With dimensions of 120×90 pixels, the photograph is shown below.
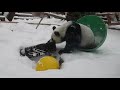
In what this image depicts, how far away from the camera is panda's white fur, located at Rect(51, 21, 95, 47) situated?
11.1ft

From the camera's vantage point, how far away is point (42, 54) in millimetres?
3170

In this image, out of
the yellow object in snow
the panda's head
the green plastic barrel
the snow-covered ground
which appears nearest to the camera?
the snow-covered ground

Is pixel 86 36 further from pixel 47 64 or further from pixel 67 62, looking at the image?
pixel 47 64

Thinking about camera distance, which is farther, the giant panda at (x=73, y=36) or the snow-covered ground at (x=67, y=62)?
the giant panda at (x=73, y=36)

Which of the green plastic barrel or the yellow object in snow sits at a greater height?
the green plastic barrel

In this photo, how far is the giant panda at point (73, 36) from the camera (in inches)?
132

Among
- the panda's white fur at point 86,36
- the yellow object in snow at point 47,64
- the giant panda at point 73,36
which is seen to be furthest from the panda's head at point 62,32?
the yellow object in snow at point 47,64

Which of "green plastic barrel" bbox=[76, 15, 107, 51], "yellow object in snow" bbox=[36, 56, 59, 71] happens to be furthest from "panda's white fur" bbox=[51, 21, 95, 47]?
"yellow object in snow" bbox=[36, 56, 59, 71]

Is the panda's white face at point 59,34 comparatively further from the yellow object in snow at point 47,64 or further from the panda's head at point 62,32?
the yellow object in snow at point 47,64

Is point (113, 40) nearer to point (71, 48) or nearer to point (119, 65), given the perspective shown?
point (71, 48)

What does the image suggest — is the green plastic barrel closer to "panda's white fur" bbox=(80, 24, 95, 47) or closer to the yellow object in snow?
"panda's white fur" bbox=(80, 24, 95, 47)
